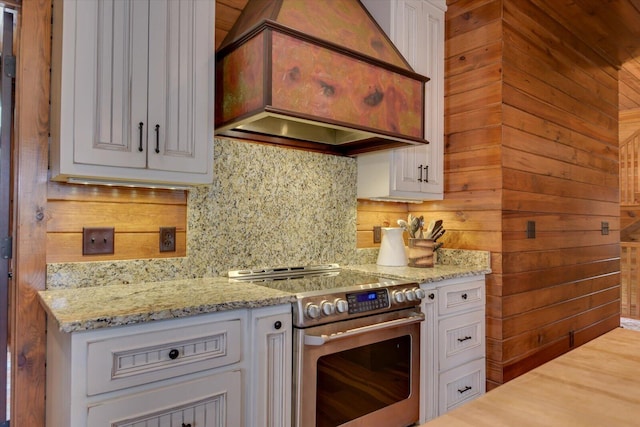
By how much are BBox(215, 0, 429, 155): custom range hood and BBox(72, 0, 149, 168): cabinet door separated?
15.8 inches

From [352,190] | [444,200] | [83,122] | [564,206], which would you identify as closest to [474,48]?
[444,200]

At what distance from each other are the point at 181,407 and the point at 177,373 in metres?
0.12

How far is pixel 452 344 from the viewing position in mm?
2348

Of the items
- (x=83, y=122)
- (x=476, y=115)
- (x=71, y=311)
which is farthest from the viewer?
(x=476, y=115)

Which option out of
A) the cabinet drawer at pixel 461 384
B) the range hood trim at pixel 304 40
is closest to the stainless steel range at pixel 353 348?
the cabinet drawer at pixel 461 384

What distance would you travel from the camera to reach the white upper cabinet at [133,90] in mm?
1486

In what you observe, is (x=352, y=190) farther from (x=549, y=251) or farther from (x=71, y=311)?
(x=71, y=311)

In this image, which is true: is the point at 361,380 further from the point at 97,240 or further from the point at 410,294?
the point at 97,240

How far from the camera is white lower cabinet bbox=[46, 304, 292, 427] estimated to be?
1.24 meters

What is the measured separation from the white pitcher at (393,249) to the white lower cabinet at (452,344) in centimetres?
38

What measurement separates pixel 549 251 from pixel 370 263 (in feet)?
4.29

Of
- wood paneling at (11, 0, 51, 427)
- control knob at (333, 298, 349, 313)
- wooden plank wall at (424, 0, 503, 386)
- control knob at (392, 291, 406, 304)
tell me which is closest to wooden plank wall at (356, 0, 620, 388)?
wooden plank wall at (424, 0, 503, 386)

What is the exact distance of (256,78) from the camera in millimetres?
1737

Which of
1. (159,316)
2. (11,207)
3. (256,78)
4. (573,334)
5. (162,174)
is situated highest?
(256,78)
